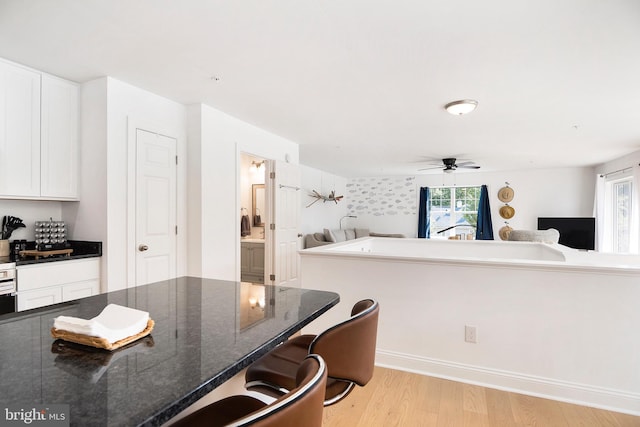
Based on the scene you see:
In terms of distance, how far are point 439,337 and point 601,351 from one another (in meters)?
0.99

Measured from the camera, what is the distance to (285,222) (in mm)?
4898

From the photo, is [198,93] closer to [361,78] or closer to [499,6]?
[361,78]

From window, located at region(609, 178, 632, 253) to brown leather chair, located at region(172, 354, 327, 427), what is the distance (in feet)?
24.2

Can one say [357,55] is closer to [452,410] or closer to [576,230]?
[452,410]

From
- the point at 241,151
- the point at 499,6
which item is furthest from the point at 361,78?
the point at 241,151

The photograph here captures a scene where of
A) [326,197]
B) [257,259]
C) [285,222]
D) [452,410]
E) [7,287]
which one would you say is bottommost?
[452,410]

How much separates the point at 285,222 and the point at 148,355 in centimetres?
412

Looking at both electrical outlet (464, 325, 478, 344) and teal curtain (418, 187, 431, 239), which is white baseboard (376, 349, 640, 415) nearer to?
electrical outlet (464, 325, 478, 344)

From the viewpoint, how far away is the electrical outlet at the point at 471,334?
2.49 m

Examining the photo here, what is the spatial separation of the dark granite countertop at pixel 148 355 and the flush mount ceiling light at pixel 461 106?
2.73 m

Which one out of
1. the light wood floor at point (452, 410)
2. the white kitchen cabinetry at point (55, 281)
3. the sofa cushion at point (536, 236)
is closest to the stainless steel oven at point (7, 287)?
the white kitchen cabinetry at point (55, 281)

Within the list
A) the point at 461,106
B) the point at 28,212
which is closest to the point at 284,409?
the point at 28,212

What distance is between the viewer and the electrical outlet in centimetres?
249

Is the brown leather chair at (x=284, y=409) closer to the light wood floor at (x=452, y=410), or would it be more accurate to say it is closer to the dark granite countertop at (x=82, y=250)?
the light wood floor at (x=452, y=410)
